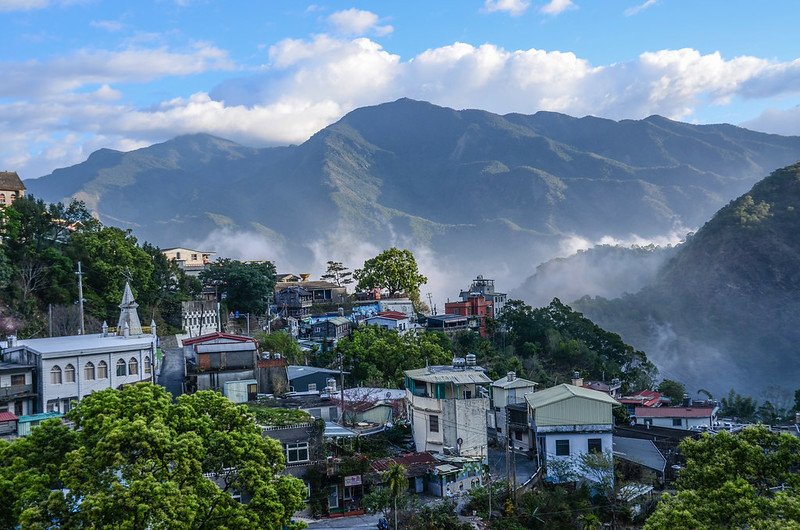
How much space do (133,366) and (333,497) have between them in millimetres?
11047

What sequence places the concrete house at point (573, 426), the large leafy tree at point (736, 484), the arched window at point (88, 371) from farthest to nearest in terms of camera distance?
the arched window at point (88, 371) → the concrete house at point (573, 426) → the large leafy tree at point (736, 484)

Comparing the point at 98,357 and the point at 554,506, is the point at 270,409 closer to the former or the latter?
the point at 98,357

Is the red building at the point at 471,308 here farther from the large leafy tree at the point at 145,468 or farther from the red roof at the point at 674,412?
the large leafy tree at the point at 145,468

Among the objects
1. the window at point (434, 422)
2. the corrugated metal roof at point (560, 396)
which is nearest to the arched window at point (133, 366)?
the window at point (434, 422)

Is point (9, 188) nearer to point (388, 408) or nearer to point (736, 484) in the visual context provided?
point (388, 408)

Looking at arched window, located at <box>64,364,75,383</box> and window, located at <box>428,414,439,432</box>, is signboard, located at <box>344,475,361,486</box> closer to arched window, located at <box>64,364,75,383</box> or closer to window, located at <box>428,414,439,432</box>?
window, located at <box>428,414,439,432</box>

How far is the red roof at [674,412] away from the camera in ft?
120

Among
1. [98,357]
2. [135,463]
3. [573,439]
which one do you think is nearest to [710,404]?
[573,439]

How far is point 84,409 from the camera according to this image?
14852 mm

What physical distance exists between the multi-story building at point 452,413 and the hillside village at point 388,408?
0.05m

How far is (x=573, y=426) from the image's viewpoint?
1081 inches

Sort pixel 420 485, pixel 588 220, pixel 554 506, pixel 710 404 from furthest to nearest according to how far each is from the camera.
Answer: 1. pixel 588 220
2. pixel 710 404
3. pixel 420 485
4. pixel 554 506

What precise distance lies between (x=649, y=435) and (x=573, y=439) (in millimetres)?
7481

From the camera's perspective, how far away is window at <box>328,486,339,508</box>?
2380 centimetres
